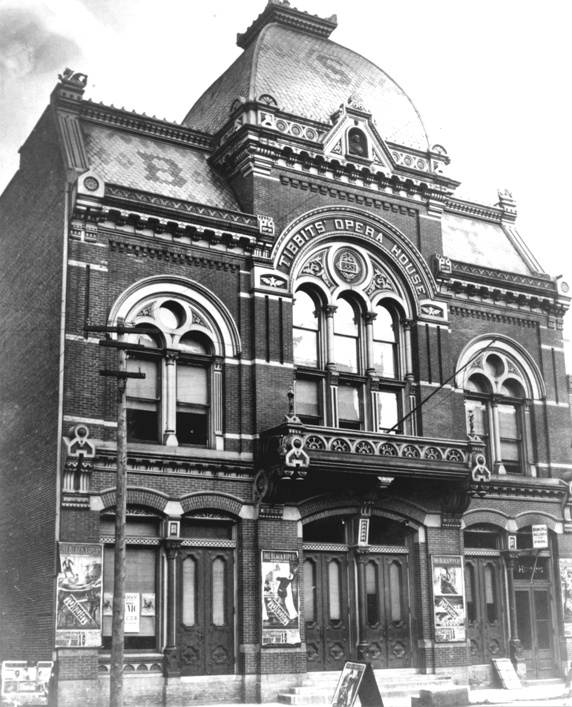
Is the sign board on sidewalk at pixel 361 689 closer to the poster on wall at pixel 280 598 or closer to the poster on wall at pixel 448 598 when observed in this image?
the poster on wall at pixel 280 598

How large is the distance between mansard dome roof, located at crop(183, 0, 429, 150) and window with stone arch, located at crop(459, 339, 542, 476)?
7286 millimetres

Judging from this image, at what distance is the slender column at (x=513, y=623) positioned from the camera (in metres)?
29.7

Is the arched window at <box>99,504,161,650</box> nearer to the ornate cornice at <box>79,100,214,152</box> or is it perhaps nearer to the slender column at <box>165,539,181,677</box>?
the slender column at <box>165,539,181,677</box>

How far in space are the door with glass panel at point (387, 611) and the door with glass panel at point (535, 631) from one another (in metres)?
4.38

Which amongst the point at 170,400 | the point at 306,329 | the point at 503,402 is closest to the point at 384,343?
the point at 306,329

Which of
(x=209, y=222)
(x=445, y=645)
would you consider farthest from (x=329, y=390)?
(x=445, y=645)

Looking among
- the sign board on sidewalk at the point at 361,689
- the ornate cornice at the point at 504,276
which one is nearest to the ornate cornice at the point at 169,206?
the ornate cornice at the point at 504,276

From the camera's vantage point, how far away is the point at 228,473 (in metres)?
26.1

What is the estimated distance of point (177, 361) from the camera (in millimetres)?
26469

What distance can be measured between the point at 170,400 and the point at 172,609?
522 cm

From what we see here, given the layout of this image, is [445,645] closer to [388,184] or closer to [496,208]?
[388,184]

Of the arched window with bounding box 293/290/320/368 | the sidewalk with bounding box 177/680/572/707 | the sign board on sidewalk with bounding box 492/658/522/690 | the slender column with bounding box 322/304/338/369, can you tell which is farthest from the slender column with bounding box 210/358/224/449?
the sign board on sidewalk with bounding box 492/658/522/690

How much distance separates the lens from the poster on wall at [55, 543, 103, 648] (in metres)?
22.9

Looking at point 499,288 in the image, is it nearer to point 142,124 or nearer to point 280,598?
point 142,124
